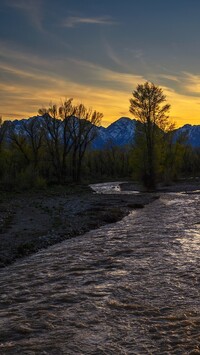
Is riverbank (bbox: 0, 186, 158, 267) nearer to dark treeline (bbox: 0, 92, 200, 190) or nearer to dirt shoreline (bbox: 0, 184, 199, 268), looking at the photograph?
dirt shoreline (bbox: 0, 184, 199, 268)

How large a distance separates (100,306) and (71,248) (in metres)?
7.57

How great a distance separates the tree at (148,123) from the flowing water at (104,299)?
3492 cm

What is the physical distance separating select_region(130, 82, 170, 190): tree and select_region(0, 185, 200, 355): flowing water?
34920 millimetres

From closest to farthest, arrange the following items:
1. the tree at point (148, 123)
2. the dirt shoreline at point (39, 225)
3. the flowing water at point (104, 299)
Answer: the flowing water at point (104, 299) < the dirt shoreline at point (39, 225) < the tree at point (148, 123)

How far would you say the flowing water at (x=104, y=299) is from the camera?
7.89 m

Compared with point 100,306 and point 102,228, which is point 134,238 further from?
point 100,306

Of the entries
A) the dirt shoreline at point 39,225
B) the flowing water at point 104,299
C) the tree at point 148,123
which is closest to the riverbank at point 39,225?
the dirt shoreline at point 39,225

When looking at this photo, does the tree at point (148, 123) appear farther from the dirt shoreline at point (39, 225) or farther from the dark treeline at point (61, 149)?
the dirt shoreline at point (39, 225)

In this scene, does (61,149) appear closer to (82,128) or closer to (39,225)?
(82,128)

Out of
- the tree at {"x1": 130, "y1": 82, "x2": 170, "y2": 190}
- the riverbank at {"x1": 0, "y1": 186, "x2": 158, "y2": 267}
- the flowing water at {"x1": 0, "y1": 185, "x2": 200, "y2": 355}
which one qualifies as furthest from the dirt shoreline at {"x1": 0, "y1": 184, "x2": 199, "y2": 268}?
the tree at {"x1": 130, "y1": 82, "x2": 170, "y2": 190}

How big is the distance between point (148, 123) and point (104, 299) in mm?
44846

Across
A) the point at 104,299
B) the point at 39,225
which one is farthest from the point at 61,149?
the point at 104,299

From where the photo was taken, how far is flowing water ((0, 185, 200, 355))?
789 cm

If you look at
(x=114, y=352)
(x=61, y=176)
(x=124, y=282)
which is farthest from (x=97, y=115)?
(x=114, y=352)
